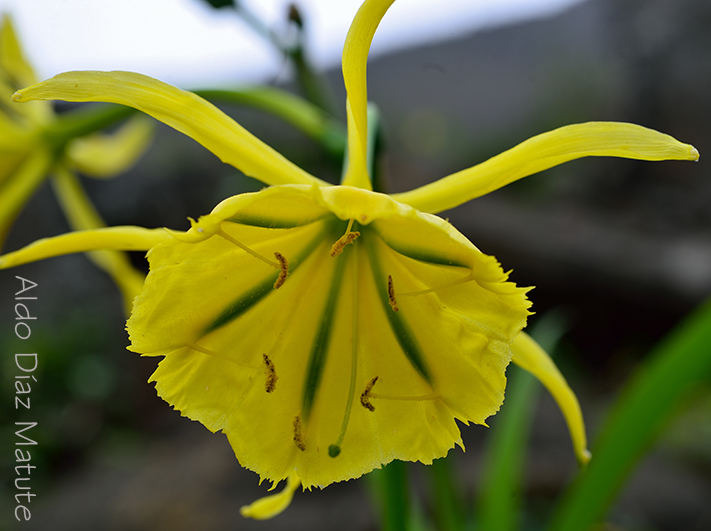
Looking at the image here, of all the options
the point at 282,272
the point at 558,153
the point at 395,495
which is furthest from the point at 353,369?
the point at 558,153

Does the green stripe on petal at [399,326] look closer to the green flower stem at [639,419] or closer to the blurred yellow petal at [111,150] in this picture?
the green flower stem at [639,419]

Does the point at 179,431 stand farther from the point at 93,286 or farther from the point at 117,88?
the point at 117,88

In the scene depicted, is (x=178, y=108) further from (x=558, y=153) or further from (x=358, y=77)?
(x=558, y=153)

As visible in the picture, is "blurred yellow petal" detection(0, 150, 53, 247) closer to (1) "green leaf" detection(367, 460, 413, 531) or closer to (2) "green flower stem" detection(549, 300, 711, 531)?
(1) "green leaf" detection(367, 460, 413, 531)

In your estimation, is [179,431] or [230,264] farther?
[179,431]

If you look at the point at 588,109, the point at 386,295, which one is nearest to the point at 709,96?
the point at 588,109

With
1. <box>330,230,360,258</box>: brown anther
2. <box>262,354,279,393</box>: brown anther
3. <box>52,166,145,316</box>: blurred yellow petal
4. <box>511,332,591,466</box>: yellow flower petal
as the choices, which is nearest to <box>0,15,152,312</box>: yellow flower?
<box>52,166,145,316</box>: blurred yellow petal
